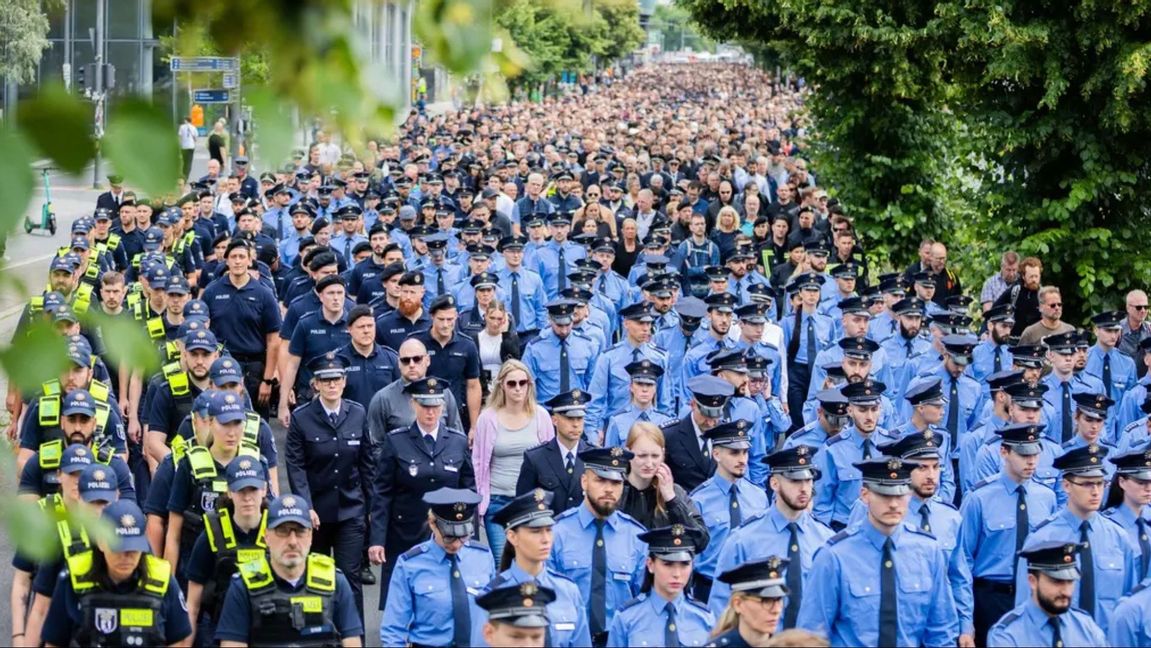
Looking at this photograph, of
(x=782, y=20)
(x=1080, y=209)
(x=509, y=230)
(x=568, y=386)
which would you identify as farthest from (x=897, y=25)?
(x=568, y=386)

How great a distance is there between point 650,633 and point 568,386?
6.50 metres

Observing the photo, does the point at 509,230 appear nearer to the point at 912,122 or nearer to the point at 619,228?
the point at 619,228

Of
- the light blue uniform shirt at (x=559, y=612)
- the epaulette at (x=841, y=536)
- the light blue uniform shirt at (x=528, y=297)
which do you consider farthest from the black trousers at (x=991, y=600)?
the light blue uniform shirt at (x=528, y=297)

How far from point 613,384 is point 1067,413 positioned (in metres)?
3.53

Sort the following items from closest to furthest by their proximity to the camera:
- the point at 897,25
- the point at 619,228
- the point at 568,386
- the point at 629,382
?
the point at 629,382 → the point at 568,386 → the point at 897,25 → the point at 619,228

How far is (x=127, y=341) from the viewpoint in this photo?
283 centimetres

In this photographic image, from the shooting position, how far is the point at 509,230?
23.5 m

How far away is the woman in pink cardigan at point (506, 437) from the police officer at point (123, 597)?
3430 millimetres

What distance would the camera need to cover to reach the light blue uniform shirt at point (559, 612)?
803 centimetres

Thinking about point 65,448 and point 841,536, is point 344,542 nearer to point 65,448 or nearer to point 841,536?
point 65,448

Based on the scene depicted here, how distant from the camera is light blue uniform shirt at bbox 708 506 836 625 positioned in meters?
9.12

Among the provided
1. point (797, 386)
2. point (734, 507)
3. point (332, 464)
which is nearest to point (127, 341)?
point (734, 507)

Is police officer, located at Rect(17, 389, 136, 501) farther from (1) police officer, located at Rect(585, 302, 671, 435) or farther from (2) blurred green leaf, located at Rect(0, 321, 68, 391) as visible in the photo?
(2) blurred green leaf, located at Rect(0, 321, 68, 391)

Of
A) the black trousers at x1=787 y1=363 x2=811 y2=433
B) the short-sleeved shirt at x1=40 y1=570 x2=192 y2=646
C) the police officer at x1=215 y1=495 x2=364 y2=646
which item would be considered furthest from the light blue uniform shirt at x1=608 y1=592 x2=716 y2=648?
the black trousers at x1=787 y1=363 x2=811 y2=433
